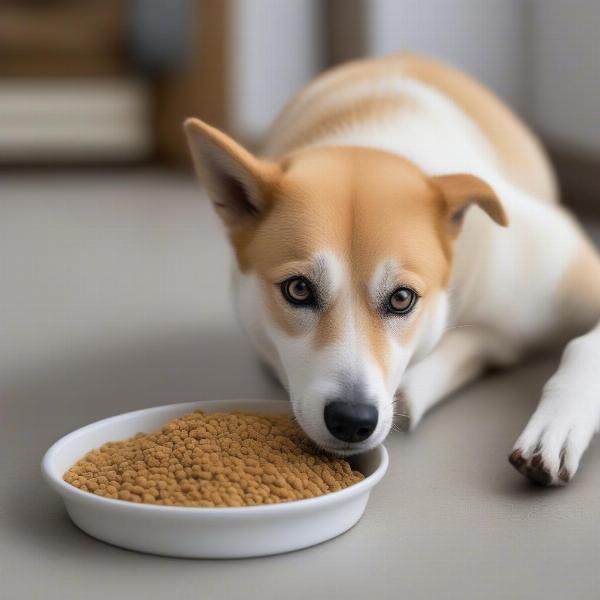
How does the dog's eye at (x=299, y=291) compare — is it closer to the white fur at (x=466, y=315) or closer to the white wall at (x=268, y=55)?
the white fur at (x=466, y=315)

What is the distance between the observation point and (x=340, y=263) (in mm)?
1463

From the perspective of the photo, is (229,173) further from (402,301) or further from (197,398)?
(197,398)

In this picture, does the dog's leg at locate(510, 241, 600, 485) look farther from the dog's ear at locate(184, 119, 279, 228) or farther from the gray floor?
the dog's ear at locate(184, 119, 279, 228)

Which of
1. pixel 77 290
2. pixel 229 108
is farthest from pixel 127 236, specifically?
pixel 229 108

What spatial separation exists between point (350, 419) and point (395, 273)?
9.8 inches

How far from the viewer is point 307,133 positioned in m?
2.08

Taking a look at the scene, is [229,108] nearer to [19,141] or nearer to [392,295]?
[19,141]

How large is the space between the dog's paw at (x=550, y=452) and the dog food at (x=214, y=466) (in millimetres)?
242

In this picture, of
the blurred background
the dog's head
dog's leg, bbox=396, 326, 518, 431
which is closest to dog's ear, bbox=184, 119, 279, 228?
the dog's head

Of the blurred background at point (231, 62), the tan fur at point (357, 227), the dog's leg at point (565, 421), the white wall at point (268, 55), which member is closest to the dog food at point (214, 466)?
the tan fur at point (357, 227)

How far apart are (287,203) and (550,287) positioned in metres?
0.59

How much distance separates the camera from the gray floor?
3.95 feet

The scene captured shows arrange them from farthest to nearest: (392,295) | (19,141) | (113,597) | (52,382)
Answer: (19,141), (52,382), (392,295), (113,597)

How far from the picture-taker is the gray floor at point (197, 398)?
120cm
